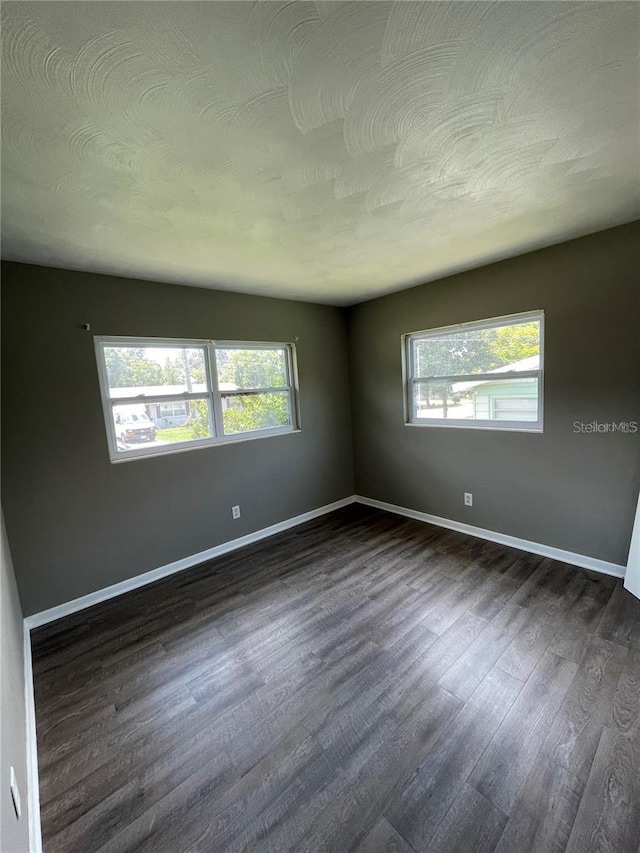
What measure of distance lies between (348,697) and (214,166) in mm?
2550

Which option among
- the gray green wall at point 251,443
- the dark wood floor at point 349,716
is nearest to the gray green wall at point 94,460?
the gray green wall at point 251,443

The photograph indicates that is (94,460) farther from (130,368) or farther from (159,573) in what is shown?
(159,573)

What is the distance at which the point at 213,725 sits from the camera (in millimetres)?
1595

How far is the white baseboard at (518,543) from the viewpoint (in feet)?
8.53

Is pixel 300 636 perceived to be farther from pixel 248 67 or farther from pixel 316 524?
pixel 248 67

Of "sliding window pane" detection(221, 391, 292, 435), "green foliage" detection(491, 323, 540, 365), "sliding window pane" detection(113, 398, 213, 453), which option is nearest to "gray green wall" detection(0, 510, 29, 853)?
"sliding window pane" detection(113, 398, 213, 453)

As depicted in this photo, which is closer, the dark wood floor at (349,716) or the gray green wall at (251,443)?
the dark wood floor at (349,716)

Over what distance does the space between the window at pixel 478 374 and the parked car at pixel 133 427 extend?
2.63 metres

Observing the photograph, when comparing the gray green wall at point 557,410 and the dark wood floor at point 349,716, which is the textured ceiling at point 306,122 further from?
the dark wood floor at point 349,716

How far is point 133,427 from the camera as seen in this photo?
9.20 feet

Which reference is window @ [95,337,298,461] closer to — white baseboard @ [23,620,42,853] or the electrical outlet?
white baseboard @ [23,620,42,853]

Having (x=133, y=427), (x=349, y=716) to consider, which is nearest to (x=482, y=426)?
(x=349, y=716)

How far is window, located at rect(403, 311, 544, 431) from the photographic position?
2869 mm

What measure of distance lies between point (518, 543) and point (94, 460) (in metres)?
3.66
